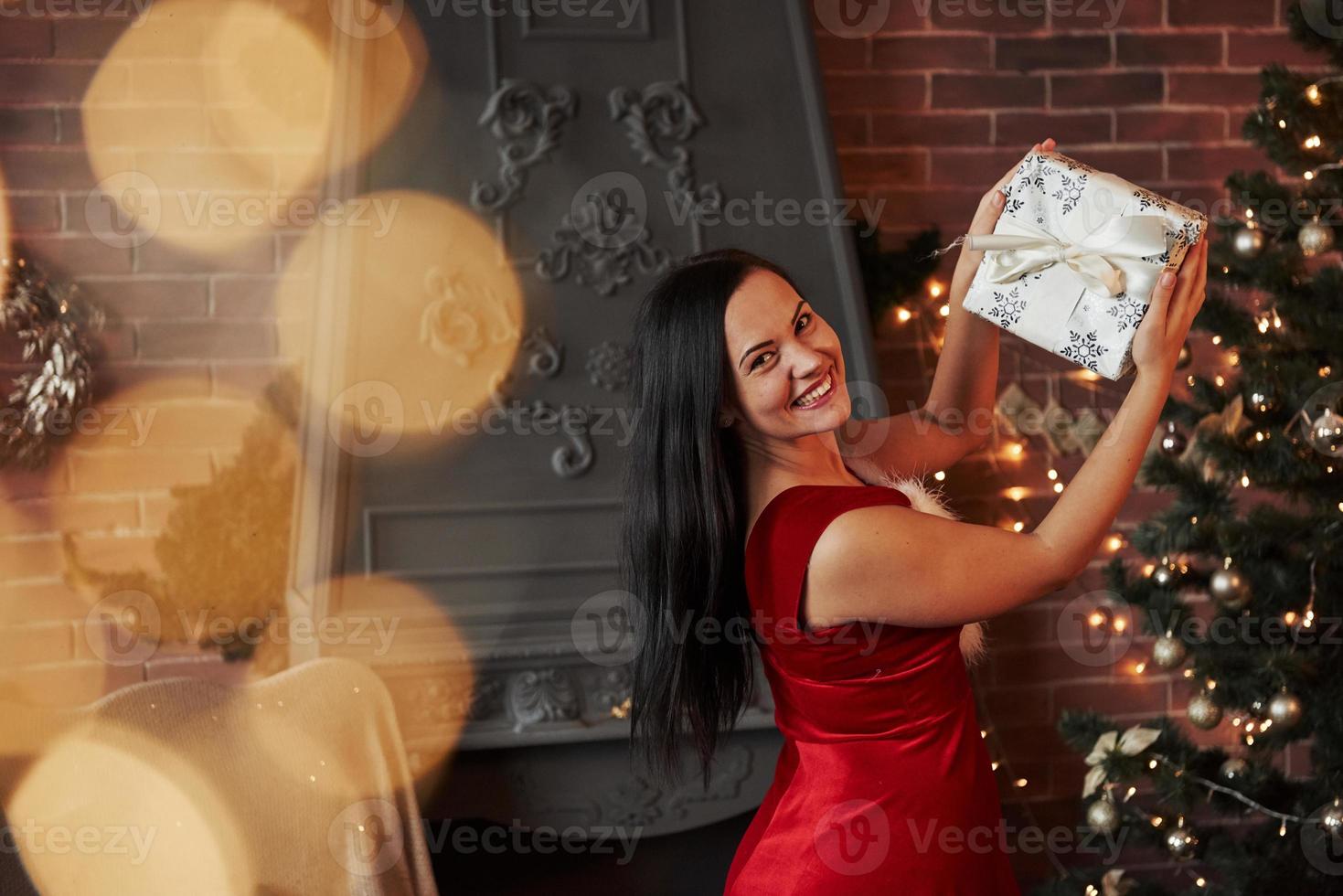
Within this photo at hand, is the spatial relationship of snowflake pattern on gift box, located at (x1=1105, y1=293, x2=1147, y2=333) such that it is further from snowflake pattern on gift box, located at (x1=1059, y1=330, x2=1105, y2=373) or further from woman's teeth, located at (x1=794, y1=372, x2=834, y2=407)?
woman's teeth, located at (x1=794, y1=372, x2=834, y2=407)

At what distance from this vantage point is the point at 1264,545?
1.96 metres

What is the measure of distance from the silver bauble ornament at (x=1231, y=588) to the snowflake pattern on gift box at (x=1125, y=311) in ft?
2.63

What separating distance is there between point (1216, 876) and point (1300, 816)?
1.04 meters

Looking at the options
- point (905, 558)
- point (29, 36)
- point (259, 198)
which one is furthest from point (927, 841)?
point (29, 36)

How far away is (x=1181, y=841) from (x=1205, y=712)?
0.27 metres

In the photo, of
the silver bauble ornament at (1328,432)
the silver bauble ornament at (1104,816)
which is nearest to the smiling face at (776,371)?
the silver bauble ornament at (1328,432)

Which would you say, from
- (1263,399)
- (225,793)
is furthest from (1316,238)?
(225,793)

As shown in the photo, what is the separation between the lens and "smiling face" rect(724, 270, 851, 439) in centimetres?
146

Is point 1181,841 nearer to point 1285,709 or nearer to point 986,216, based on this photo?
point 1285,709

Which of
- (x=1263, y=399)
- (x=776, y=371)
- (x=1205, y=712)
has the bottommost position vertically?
(x=1205, y=712)

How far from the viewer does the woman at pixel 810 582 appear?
1.38 metres

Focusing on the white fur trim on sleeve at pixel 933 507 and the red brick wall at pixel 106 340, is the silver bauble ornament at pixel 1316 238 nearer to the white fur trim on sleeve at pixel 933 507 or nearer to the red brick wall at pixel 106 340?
the white fur trim on sleeve at pixel 933 507

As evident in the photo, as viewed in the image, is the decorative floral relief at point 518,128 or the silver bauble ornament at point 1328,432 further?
the decorative floral relief at point 518,128

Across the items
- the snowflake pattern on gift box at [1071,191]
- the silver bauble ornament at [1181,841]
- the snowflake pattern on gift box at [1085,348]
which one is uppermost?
the snowflake pattern on gift box at [1071,191]
